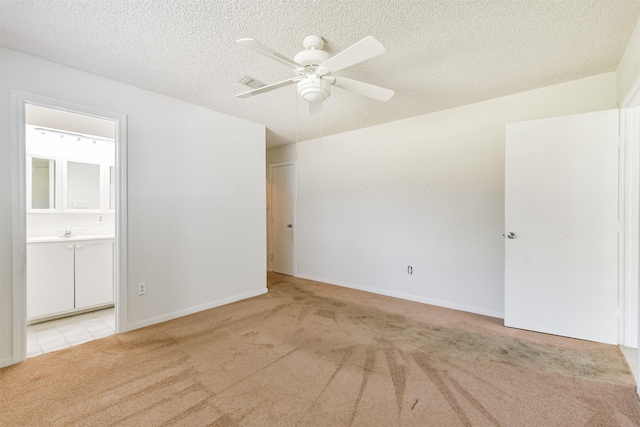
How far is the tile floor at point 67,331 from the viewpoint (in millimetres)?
2426

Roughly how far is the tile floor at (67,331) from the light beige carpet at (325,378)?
23cm

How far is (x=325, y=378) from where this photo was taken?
190cm

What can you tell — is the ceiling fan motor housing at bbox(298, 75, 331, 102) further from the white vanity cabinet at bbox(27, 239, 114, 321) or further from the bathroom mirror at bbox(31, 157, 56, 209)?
the bathroom mirror at bbox(31, 157, 56, 209)

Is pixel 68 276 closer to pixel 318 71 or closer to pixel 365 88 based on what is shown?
pixel 318 71

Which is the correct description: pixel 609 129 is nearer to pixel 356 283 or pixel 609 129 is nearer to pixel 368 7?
pixel 368 7

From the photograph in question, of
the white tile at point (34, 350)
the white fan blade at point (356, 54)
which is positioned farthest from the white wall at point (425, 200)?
the white tile at point (34, 350)

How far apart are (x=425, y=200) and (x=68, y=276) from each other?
4.30 m

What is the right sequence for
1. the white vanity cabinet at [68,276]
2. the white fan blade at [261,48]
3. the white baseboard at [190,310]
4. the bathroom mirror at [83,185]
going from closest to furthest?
1. the white fan blade at [261,48]
2. the white baseboard at [190,310]
3. the white vanity cabinet at [68,276]
4. the bathroom mirror at [83,185]

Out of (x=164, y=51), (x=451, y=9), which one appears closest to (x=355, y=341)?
(x=451, y=9)

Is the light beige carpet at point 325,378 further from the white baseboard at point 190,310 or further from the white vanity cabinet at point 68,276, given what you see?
the white vanity cabinet at point 68,276

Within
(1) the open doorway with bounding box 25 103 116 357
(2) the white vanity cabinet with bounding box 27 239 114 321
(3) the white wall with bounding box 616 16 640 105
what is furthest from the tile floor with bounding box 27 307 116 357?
(3) the white wall with bounding box 616 16 640 105

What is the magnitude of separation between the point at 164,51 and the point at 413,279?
141 inches

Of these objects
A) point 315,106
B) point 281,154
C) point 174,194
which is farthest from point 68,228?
point 315,106

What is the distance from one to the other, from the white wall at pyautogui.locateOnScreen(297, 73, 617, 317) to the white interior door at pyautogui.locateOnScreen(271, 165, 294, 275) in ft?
1.49
